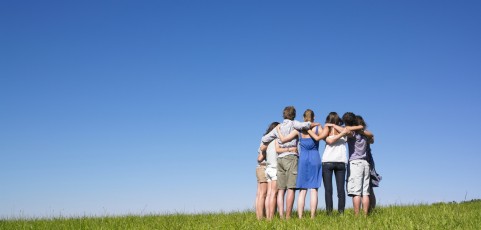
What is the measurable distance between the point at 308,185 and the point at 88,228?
509 centimetres

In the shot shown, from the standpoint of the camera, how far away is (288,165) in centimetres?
1162

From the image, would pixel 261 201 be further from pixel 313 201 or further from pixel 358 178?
pixel 358 178

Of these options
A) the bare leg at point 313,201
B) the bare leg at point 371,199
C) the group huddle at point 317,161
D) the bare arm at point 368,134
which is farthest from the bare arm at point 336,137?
the bare leg at point 371,199

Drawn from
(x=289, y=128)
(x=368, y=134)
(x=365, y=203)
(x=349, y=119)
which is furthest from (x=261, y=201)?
(x=368, y=134)

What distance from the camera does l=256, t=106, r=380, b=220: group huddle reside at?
37.8ft

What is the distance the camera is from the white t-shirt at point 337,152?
11.7 m

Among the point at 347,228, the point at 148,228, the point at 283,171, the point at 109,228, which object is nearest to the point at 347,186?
the point at 283,171

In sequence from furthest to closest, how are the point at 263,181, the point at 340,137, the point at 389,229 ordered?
the point at 263,181, the point at 340,137, the point at 389,229

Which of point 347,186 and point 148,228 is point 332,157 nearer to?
point 347,186

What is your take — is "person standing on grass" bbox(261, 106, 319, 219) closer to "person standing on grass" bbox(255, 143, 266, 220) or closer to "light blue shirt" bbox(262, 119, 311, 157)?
"light blue shirt" bbox(262, 119, 311, 157)

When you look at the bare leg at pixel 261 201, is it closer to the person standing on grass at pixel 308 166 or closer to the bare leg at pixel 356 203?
the person standing on grass at pixel 308 166

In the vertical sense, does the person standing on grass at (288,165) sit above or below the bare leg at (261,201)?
above

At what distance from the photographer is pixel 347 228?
8609 mm

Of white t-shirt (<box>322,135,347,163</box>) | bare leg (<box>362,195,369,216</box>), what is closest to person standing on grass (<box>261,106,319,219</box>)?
white t-shirt (<box>322,135,347,163</box>)
